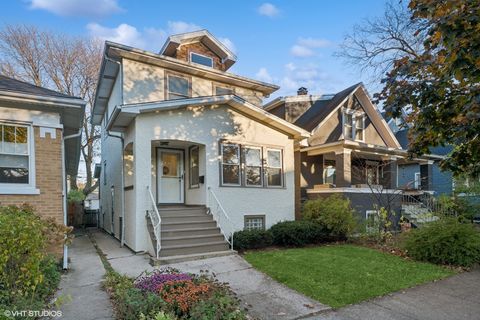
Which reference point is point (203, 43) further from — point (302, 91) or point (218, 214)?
point (302, 91)

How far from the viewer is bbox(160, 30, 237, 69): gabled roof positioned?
13141 millimetres

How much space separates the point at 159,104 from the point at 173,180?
3298 millimetres

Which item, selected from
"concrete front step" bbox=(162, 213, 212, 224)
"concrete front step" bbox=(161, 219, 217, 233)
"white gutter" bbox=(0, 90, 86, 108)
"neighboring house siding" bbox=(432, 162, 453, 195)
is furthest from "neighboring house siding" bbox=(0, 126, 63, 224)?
"neighboring house siding" bbox=(432, 162, 453, 195)

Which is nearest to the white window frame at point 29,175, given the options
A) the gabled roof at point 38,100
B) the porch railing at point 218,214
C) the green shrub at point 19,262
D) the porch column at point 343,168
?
A: the gabled roof at point 38,100

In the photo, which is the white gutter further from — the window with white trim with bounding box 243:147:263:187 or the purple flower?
the window with white trim with bounding box 243:147:263:187

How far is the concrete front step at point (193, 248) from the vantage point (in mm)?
8711

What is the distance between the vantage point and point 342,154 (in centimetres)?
1473

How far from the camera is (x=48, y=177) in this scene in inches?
306

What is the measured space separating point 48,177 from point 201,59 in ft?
27.5

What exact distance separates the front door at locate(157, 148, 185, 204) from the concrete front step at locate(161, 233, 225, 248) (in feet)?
8.71

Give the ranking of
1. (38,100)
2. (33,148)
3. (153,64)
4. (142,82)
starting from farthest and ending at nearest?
(153,64)
(142,82)
(33,148)
(38,100)

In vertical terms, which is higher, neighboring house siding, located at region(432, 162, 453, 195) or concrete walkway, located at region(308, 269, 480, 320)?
neighboring house siding, located at region(432, 162, 453, 195)

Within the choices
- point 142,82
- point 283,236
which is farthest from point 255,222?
point 142,82

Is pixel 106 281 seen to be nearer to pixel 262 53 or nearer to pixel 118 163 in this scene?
pixel 118 163
